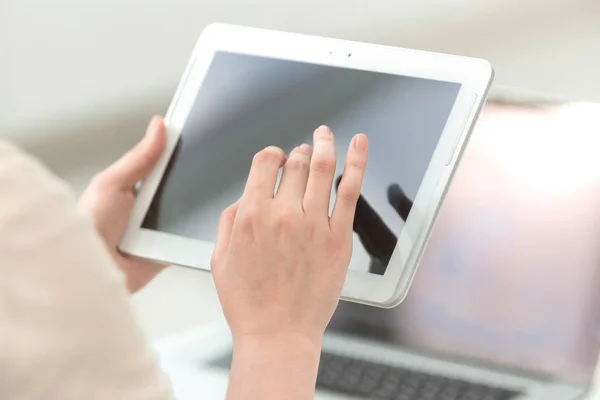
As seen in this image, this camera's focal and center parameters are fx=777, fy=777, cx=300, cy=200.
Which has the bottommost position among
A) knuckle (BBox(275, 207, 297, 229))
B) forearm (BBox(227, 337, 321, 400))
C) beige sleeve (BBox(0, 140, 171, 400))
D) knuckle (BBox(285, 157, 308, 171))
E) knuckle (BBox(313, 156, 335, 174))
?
forearm (BBox(227, 337, 321, 400))

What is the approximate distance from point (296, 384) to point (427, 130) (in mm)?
210

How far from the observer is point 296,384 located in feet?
1.40

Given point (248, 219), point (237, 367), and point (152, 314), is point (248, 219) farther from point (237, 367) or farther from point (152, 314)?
point (152, 314)

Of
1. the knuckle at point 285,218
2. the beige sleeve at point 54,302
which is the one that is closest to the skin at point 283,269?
the knuckle at point 285,218

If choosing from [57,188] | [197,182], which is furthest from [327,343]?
[57,188]

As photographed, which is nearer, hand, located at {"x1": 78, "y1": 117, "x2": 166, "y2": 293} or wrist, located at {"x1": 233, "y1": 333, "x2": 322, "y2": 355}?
wrist, located at {"x1": 233, "y1": 333, "x2": 322, "y2": 355}

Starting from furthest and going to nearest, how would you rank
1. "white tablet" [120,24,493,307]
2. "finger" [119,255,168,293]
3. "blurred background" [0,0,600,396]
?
"blurred background" [0,0,600,396] < "finger" [119,255,168,293] < "white tablet" [120,24,493,307]

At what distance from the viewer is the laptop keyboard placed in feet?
Answer: 1.83

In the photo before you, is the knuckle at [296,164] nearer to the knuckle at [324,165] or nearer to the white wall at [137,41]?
the knuckle at [324,165]

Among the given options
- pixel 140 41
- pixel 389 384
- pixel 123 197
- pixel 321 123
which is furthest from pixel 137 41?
pixel 389 384

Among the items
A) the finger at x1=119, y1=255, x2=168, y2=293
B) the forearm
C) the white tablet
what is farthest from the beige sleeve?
the finger at x1=119, y1=255, x2=168, y2=293

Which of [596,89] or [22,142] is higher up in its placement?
[596,89]

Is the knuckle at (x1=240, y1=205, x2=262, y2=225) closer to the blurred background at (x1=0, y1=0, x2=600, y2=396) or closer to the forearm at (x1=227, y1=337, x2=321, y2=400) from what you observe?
the forearm at (x1=227, y1=337, x2=321, y2=400)

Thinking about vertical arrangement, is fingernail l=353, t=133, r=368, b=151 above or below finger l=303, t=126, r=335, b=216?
above
